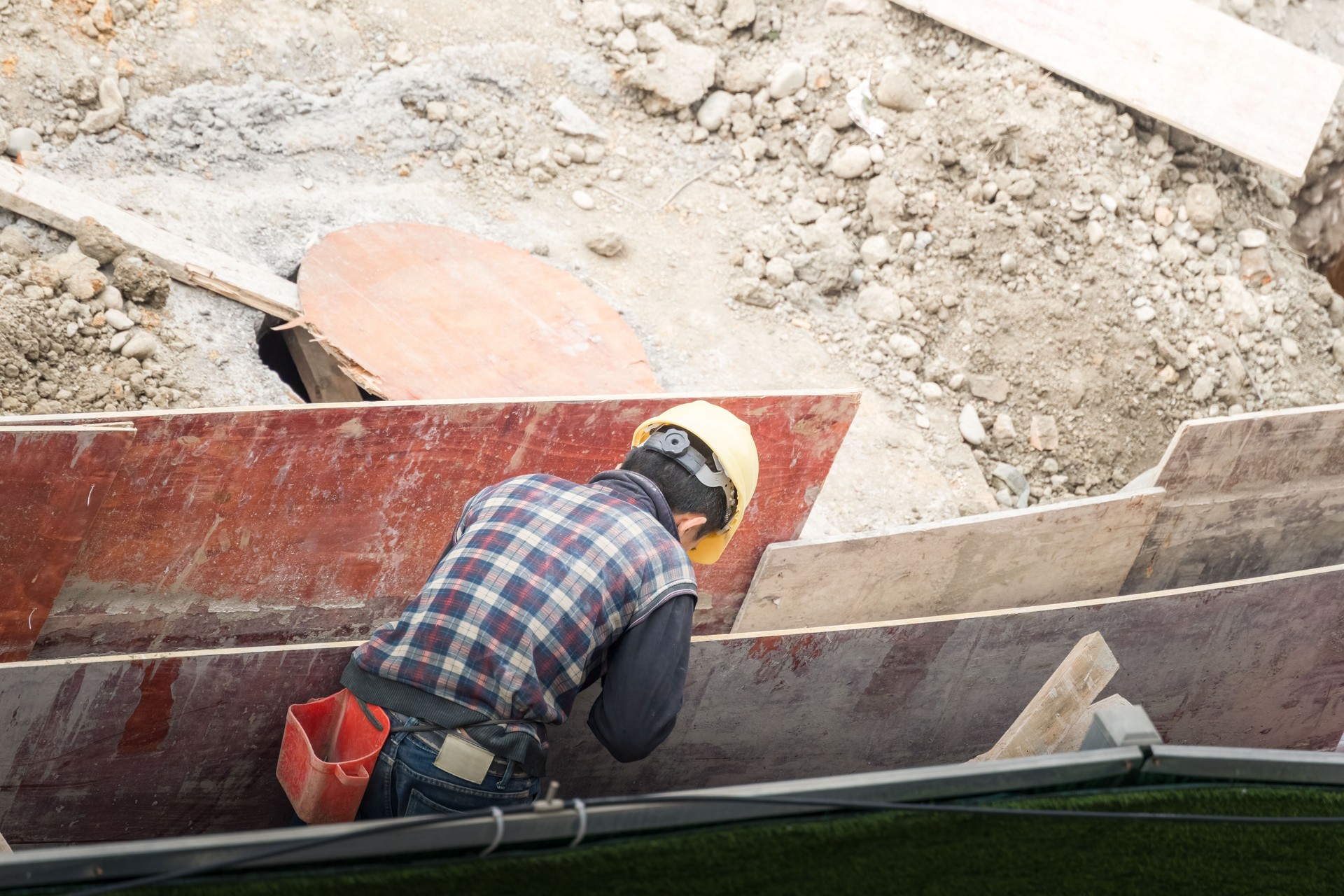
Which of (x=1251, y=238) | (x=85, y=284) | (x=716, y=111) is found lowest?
(x=85, y=284)

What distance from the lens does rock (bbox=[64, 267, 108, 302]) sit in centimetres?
440

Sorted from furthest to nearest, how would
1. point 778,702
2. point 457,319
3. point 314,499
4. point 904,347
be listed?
point 904,347 → point 457,319 → point 314,499 → point 778,702

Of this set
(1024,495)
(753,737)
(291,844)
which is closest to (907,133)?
(1024,495)

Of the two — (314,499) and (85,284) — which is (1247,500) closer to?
(314,499)

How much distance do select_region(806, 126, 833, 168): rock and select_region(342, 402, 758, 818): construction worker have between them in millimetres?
4544

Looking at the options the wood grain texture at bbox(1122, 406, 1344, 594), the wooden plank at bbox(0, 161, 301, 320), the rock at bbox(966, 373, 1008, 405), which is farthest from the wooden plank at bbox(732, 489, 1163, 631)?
the wooden plank at bbox(0, 161, 301, 320)

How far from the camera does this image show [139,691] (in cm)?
278

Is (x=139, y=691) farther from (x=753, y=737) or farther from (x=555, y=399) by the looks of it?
(x=753, y=737)

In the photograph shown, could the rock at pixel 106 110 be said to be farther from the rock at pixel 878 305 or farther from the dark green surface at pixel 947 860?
the dark green surface at pixel 947 860

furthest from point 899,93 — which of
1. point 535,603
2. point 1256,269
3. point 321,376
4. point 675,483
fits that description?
point 535,603

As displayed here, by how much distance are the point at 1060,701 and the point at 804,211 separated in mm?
4230

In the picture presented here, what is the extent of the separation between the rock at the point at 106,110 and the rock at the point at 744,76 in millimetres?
3517

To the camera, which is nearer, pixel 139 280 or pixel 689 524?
pixel 689 524

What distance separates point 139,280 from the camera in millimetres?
4523
